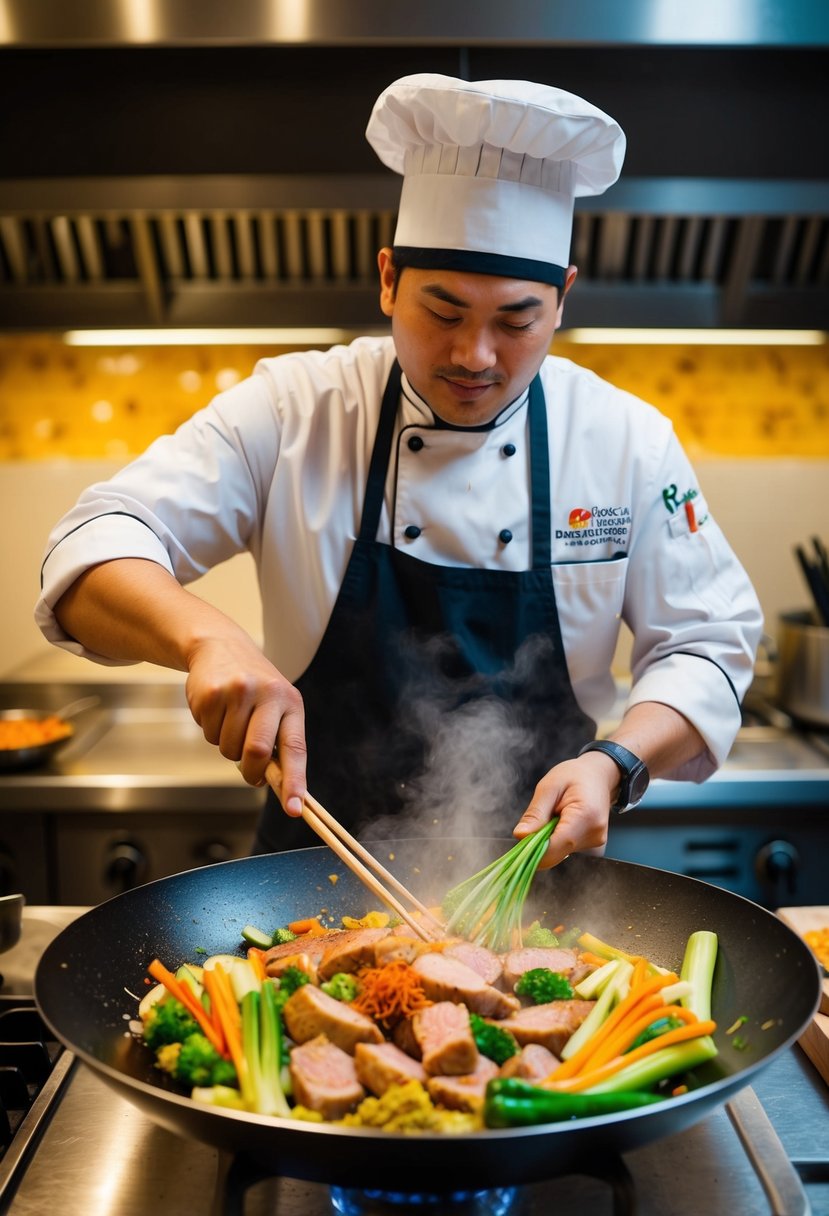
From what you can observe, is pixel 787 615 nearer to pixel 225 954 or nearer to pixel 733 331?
pixel 733 331

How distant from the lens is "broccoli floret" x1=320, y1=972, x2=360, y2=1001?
4.45 ft

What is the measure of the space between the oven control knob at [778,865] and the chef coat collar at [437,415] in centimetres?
154

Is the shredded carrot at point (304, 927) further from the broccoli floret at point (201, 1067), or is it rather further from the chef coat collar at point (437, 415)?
the chef coat collar at point (437, 415)

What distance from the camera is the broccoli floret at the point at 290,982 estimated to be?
4.40ft

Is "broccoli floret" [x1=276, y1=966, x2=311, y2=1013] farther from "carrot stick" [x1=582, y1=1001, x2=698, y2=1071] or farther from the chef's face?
the chef's face

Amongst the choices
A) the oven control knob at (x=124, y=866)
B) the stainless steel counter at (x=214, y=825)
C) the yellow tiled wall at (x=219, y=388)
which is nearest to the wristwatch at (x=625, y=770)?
the stainless steel counter at (x=214, y=825)

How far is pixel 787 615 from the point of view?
346 cm

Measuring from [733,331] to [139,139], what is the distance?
1.86m

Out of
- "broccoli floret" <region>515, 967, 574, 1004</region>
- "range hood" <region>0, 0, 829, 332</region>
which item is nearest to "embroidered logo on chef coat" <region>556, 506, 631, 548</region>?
"broccoli floret" <region>515, 967, 574, 1004</region>

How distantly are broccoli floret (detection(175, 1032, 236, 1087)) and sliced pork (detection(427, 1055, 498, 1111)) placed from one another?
22cm

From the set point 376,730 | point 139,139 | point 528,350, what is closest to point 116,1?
point 139,139

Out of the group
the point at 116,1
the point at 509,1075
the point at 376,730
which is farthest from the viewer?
the point at 116,1

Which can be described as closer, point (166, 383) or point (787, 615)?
point (787, 615)

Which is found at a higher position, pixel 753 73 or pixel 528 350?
pixel 753 73
